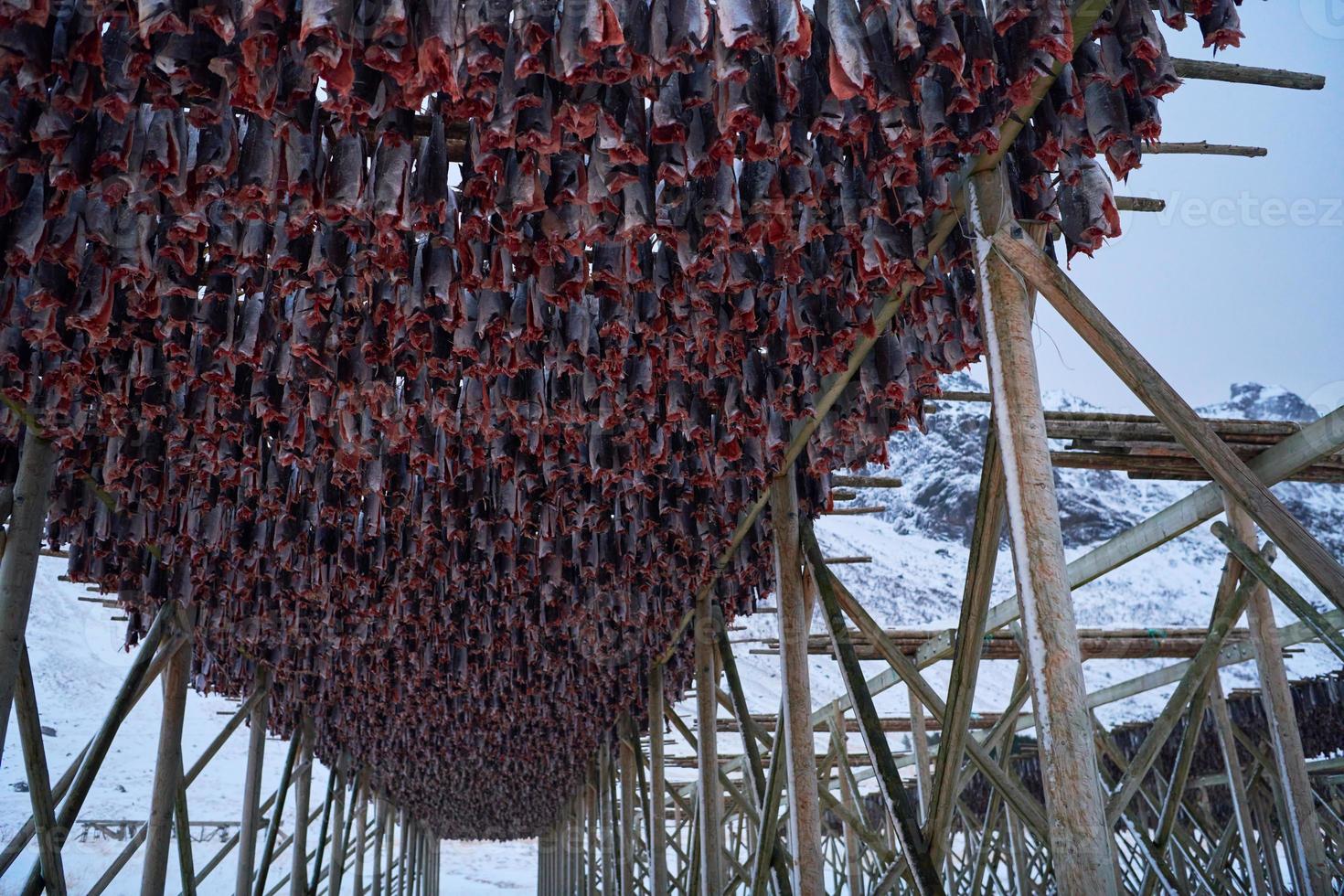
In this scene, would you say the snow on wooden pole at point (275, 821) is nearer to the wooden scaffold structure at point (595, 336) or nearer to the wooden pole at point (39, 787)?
the wooden scaffold structure at point (595, 336)

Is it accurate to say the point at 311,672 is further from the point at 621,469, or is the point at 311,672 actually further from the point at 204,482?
the point at 621,469

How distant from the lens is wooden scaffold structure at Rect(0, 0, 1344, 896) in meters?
3.62

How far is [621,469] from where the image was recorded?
735 cm

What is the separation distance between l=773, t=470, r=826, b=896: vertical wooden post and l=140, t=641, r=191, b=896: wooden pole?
6.13 meters

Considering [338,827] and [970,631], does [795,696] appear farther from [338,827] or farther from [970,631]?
[338,827]

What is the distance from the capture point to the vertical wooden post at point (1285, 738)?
7066mm

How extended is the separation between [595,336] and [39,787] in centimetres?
541

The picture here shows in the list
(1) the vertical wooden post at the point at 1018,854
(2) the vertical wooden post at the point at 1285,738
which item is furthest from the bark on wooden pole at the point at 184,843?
(1) the vertical wooden post at the point at 1018,854

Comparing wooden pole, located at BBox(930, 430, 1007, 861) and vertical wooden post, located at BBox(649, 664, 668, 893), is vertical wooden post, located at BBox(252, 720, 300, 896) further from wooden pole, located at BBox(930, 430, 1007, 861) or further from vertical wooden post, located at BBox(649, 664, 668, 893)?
wooden pole, located at BBox(930, 430, 1007, 861)

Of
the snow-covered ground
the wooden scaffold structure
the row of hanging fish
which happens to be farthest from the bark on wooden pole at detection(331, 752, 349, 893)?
the row of hanging fish

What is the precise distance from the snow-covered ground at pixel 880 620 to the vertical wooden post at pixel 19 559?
24766 millimetres

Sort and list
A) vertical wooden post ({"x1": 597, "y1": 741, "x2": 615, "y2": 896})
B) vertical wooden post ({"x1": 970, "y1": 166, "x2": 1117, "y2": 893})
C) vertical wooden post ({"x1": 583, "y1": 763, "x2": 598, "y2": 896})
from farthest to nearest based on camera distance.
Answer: vertical wooden post ({"x1": 583, "y1": 763, "x2": 598, "y2": 896}) → vertical wooden post ({"x1": 597, "y1": 741, "x2": 615, "y2": 896}) → vertical wooden post ({"x1": 970, "y1": 166, "x2": 1117, "y2": 893})

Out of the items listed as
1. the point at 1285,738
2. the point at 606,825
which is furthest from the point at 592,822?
the point at 1285,738

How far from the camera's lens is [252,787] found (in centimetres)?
1451
